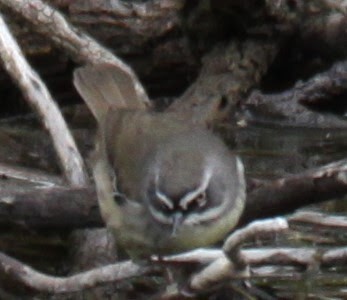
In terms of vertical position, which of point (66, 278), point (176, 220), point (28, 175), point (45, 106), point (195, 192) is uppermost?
point (195, 192)

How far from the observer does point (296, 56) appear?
33.7 feet

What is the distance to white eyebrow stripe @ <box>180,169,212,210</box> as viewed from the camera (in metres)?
7.02

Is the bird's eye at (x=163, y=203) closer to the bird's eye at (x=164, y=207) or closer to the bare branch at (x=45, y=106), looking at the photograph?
the bird's eye at (x=164, y=207)

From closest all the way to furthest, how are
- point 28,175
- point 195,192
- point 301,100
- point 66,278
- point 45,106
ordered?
point 195,192 < point 66,278 < point 45,106 < point 28,175 < point 301,100

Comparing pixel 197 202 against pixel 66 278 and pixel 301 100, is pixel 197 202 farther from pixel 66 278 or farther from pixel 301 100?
pixel 301 100

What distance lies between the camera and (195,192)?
707 cm

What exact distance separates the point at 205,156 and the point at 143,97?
1.86 m

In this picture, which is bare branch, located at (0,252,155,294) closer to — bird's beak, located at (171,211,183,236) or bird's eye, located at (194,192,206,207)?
bird's beak, located at (171,211,183,236)

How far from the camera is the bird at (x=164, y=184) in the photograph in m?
7.13

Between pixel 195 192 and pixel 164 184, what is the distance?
0.51 feet

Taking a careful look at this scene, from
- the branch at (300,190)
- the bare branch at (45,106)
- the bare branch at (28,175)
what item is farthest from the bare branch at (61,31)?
the branch at (300,190)

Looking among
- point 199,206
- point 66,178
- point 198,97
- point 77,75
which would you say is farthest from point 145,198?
point 198,97

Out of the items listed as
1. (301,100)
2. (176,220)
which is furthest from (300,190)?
(301,100)

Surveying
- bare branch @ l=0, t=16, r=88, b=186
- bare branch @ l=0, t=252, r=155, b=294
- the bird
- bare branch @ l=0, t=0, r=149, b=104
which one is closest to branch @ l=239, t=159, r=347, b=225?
the bird
